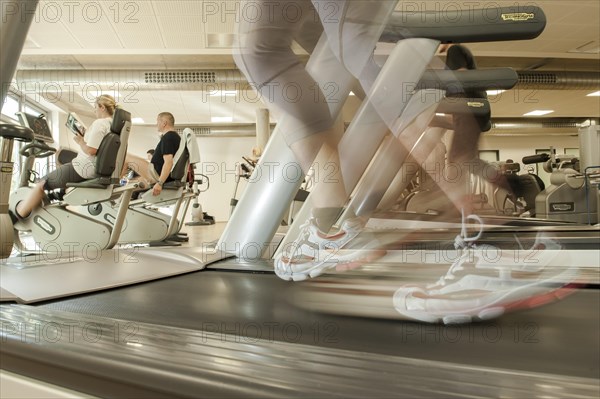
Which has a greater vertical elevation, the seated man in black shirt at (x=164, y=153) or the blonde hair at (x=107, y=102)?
the blonde hair at (x=107, y=102)

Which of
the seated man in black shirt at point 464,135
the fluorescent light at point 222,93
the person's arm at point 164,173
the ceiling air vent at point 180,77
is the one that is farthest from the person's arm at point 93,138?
the fluorescent light at point 222,93

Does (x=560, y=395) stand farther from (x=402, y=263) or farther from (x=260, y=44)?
(x=260, y=44)

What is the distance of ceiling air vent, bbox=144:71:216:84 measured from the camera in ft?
19.3

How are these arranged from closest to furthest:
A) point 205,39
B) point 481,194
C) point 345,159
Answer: point 345,159
point 481,194
point 205,39

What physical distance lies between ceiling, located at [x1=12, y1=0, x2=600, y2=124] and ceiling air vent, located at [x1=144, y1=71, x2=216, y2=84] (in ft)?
0.31

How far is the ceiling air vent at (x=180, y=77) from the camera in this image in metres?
5.88

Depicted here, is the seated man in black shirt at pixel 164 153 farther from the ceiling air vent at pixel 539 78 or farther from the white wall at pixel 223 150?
the white wall at pixel 223 150

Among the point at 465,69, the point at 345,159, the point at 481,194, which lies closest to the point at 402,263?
the point at 345,159

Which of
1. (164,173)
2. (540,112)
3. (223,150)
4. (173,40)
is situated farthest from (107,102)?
(540,112)

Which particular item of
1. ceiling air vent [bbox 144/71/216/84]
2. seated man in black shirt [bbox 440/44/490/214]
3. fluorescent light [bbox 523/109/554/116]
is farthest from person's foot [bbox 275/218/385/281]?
fluorescent light [bbox 523/109/554/116]

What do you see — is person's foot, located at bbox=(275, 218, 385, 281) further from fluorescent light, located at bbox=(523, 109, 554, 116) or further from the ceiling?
fluorescent light, located at bbox=(523, 109, 554, 116)

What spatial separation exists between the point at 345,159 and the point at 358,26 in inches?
21.4

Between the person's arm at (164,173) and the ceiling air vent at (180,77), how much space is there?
2.84 meters

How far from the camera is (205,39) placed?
15.8 feet
